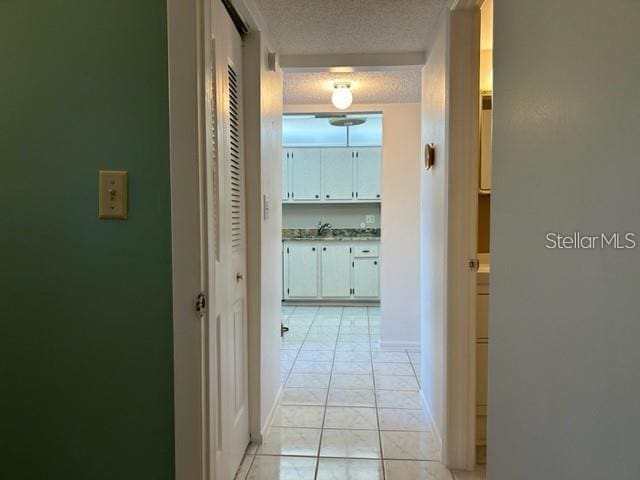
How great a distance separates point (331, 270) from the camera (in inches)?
224

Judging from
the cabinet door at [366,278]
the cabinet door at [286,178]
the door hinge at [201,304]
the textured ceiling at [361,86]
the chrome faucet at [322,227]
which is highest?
the textured ceiling at [361,86]

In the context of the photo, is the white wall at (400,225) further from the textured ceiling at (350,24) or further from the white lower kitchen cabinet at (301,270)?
the white lower kitchen cabinet at (301,270)

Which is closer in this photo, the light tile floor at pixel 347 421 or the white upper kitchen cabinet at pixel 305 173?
the light tile floor at pixel 347 421

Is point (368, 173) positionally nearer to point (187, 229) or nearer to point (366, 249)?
point (366, 249)

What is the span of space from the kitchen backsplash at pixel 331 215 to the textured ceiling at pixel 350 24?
377 centimetres

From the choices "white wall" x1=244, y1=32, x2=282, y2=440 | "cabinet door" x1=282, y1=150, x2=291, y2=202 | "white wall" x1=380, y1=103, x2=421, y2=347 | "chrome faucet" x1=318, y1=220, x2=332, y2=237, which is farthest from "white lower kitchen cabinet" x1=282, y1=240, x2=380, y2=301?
"white wall" x1=244, y1=32, x2=282, y2=440

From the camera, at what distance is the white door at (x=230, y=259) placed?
147 centimetres

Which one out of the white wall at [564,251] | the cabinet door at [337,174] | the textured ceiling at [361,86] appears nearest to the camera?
the white wall at [564,251]

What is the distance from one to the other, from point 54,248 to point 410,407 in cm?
207

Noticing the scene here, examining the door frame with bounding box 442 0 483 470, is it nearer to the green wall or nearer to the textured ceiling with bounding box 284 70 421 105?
the textured ceiling with bounding box 284 70 421 105

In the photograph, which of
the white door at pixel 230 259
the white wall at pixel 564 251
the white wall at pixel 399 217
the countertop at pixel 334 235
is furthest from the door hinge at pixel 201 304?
the countertop at pixel 334 235

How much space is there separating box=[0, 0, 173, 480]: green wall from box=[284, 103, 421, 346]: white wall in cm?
257

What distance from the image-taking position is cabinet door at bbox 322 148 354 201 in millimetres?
5750

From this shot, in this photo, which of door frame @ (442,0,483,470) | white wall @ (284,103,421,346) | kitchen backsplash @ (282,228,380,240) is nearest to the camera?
door frame @ (442,0,483,470)
